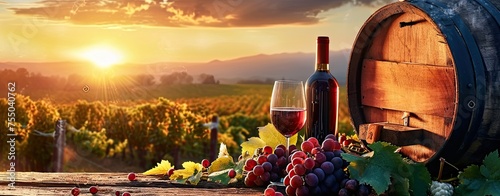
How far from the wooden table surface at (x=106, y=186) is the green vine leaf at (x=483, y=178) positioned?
0.73 m

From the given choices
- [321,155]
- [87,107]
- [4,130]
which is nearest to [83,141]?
[87,107]

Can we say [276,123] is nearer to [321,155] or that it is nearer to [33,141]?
[321,155]

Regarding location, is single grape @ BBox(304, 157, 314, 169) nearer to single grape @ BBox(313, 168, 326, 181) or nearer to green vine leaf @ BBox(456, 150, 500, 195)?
single grape @ BBox(313, 168, 326, 181)

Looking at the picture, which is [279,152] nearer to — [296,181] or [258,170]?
[258,170]

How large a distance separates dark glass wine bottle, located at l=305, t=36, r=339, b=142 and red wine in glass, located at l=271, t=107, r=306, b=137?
0.17 m

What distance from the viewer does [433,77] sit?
2652mm

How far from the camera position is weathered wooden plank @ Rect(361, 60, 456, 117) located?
2596 millimetres

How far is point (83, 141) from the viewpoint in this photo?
8.06 metres

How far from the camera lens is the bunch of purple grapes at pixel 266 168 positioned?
2.57 meters

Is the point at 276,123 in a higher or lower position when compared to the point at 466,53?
lower

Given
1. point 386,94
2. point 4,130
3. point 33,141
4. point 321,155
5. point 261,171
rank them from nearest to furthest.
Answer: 1. point 321,155
2. point 261,171
3. point 386,94
4. point 4,130
5. point 33,141

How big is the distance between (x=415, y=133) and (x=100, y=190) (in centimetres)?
124

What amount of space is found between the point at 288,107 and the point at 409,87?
52 centimetres

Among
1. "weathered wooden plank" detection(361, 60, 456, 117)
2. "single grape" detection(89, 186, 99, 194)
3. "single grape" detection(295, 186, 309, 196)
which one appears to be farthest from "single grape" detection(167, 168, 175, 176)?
"weathered wooden plank" detection(361, 60, 456, 117)
